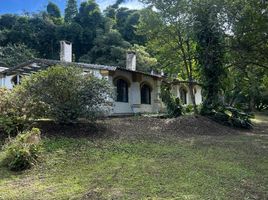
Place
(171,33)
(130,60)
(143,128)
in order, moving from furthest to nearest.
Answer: (130,60)
(171,33)
(143,128)

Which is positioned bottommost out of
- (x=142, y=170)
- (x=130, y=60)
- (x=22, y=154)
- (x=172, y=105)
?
(x=142, y=170)

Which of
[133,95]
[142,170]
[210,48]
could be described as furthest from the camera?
[133,95]

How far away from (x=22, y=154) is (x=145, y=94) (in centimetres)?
1798

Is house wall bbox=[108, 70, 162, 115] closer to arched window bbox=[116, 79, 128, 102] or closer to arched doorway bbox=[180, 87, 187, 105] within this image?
arched window bbox=[116, 79, 128, 102]

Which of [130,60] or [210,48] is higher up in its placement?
[130,60]

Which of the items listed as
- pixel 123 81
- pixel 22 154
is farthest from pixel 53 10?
pixel 22 154

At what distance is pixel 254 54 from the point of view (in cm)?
1992

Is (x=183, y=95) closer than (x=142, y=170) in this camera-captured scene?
No

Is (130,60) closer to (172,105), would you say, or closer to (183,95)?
(172,105)

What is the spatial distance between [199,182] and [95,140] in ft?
17.5

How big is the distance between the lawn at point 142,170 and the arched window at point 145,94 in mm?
12737

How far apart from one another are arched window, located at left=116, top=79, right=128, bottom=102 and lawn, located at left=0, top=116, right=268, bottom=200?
33.1 ft

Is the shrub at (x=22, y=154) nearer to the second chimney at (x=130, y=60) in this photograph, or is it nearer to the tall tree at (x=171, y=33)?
the tall tree at (x=171, y=33)

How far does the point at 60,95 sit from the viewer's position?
13.5 m
